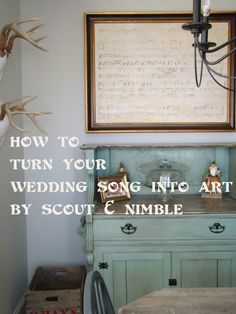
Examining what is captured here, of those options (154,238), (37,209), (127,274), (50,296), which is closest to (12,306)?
(50,296)

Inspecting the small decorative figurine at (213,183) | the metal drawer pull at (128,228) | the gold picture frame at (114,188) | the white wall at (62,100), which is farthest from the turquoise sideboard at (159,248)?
the white wall at (62,100)

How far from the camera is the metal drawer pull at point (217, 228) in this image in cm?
217

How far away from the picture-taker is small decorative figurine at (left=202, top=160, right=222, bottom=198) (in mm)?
2496

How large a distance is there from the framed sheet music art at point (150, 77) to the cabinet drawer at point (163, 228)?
72 cm

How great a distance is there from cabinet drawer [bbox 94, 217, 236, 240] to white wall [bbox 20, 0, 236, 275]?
57cm

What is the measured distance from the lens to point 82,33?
255 centimetres

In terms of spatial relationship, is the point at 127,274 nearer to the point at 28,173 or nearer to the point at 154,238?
the point at 154,238

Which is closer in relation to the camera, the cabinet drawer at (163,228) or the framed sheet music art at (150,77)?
the cabinet drawer at (163,228)

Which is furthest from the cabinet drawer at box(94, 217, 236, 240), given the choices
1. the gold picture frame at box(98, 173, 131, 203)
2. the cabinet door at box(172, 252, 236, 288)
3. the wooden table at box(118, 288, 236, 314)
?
the wooden table at box(118, 288, 236, 314)

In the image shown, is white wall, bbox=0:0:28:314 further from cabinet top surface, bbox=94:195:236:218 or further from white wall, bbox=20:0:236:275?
cabinet top surface, bbox=94:195:236:218

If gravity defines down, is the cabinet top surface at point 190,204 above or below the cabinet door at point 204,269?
above

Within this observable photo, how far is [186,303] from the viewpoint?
4.09ft

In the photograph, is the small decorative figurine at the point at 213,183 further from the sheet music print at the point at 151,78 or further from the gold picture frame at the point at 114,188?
the gold picture frame at the point at 114,188

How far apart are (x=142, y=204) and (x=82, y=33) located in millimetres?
1301
